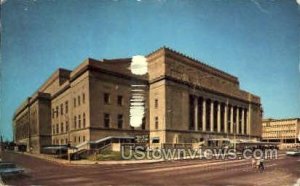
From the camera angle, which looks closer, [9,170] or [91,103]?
[9,170]

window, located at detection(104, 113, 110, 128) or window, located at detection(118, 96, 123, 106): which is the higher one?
window, located at detection(118, 96, 123, 106)

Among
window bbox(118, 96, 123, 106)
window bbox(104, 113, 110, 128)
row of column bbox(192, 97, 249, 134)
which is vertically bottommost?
row of column bbox(192, 97, 249, 134)

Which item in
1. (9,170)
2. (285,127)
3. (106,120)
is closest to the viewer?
(9,170)

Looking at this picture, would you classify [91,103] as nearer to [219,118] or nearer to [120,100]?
[120,100]

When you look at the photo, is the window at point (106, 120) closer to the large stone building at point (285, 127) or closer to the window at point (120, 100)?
the window at point (120, 100)

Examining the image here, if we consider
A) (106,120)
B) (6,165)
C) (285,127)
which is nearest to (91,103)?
(106,120)

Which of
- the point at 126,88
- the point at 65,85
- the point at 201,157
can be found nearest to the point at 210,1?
the point at 126,88

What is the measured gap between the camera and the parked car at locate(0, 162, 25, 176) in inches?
264

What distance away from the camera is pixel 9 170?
22.4ft

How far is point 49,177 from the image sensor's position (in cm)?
779

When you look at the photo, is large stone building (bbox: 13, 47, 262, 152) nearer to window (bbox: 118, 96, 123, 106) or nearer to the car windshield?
window (bbox: 118, 96, 123, 106)

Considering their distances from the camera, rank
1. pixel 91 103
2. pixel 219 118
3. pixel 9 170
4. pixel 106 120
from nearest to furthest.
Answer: pixel 9 170 < pixel 91 103 < pixel 106 120 < pixel 219 118

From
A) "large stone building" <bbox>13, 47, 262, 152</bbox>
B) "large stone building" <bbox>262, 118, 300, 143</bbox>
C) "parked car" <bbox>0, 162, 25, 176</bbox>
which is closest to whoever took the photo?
"parked car" <bbox>0, 162, 25, 176</bbox>

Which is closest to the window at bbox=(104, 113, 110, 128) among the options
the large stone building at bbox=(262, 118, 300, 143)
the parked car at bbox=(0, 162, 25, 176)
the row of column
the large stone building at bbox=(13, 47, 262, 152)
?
the large stone building at bbox=(13, 47, 262, 152)
